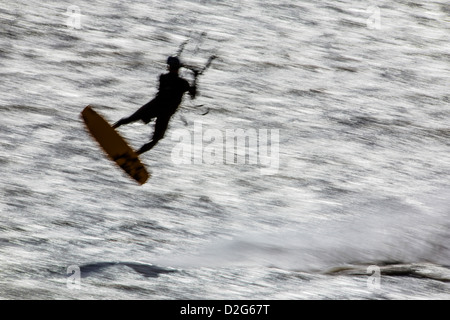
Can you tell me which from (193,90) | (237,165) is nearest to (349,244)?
(237,165)

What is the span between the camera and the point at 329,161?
48.5 inches

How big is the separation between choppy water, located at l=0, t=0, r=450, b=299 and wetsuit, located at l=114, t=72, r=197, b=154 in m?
0.02

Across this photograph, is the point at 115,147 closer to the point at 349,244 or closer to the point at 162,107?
the point at 162,107

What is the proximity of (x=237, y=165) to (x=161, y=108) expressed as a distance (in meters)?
0.20

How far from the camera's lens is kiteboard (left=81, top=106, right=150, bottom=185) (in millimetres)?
1204

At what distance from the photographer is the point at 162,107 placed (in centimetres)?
123

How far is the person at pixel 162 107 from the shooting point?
4.01 feet

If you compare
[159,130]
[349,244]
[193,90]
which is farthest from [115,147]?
[349,244]

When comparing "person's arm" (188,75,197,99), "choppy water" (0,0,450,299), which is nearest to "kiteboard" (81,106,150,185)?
"choppy water" (0,0,450,299)

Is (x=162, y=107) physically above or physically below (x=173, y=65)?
below

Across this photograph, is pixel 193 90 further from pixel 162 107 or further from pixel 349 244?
pixel 349 244

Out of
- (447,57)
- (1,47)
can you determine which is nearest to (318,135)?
(447,57)

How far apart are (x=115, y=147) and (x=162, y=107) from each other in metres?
0.13

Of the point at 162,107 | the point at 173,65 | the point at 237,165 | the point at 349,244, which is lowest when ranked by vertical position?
the point at 349,244
